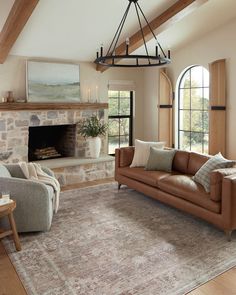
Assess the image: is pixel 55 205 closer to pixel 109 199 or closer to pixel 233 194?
pixel 109 199

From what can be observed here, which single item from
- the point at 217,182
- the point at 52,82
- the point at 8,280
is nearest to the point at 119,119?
the point at 52,82

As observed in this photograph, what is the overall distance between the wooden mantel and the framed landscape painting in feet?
0.47

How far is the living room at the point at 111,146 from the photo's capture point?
9.30ft

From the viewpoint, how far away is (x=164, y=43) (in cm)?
616

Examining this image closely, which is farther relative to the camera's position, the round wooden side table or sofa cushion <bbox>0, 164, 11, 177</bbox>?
sofa cushion <bbox>0, 164, 11, 177</bbox>

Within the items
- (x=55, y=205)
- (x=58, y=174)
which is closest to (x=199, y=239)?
(x=55, y=205)

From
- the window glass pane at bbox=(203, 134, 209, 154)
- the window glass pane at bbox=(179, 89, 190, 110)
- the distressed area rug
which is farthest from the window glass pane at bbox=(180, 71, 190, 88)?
the distressed area rug

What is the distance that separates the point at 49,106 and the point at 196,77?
316 cm

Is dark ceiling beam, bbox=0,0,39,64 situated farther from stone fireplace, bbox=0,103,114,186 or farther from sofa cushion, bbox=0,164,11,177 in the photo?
sofa cushion, bbox=0,164,11,177

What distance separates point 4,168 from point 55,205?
32.5 inches

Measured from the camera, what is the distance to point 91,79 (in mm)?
6594

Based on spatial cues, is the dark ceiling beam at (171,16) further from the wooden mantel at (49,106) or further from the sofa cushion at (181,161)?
the sofa cushion at (181,161)

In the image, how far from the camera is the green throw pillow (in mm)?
4785

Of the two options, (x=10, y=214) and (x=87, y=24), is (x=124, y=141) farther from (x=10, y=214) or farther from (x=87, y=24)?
(x=10, y=214)
